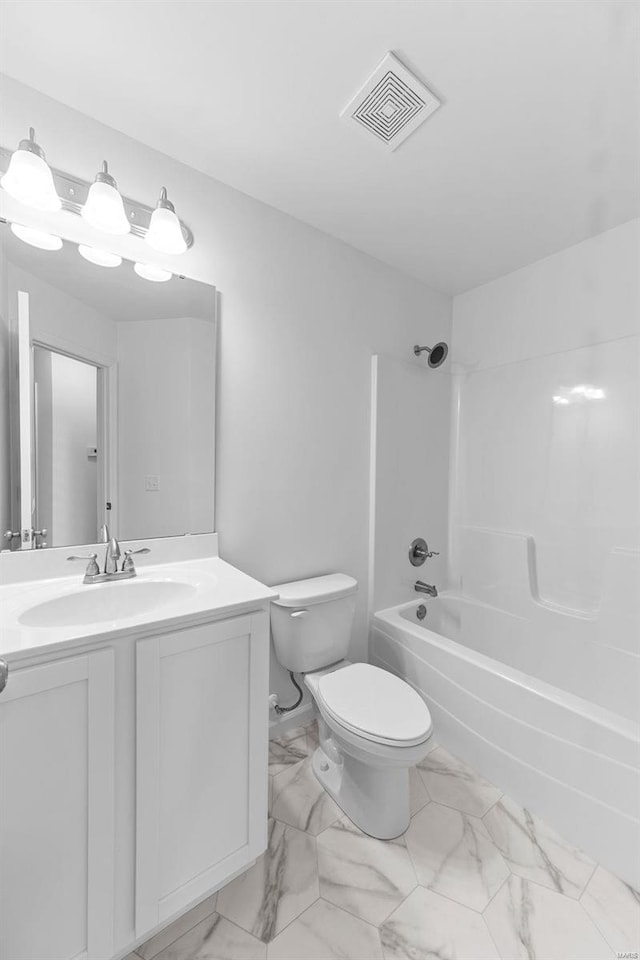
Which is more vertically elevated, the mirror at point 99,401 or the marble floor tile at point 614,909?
the mirror at point 99,401

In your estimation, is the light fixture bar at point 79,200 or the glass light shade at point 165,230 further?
the glass light shade at point 165,230

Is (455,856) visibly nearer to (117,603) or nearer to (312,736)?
(312,736)

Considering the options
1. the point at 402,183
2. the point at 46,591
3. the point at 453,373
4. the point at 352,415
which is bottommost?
the point at 46,591

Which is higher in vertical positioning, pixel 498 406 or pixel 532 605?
pixel 498 406

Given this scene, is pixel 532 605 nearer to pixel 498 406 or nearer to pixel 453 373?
pixel 498 406

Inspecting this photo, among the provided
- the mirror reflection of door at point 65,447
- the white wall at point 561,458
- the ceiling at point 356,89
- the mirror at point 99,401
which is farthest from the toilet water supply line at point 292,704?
the ceiling at point 356,89

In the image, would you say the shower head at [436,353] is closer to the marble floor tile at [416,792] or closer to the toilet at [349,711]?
the toilet at [349,711]

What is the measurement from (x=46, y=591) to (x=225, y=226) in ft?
4.73

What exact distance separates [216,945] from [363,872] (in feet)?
1.45

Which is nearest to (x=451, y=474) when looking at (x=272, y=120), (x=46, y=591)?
(x=272, y=120)

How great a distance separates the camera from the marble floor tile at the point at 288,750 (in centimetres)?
162

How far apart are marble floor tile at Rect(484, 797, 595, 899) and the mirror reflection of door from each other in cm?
170

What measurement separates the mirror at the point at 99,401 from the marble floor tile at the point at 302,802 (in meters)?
1.04

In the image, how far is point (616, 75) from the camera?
1.11 metres
